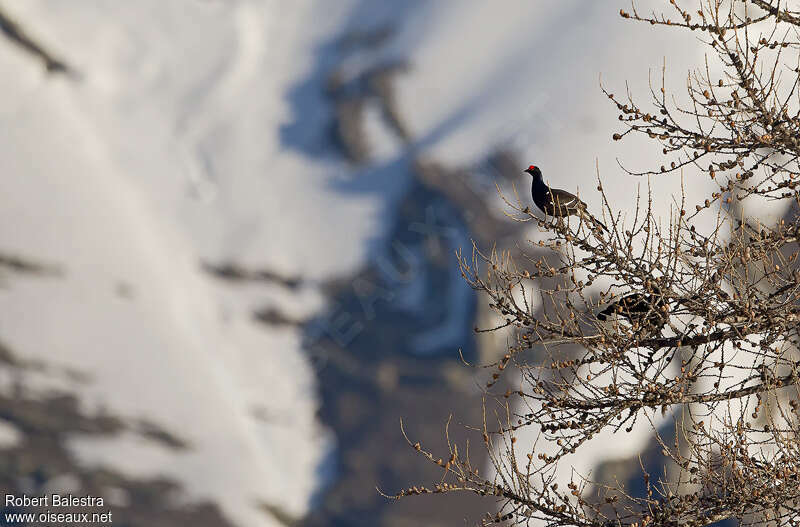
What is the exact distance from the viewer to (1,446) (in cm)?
4212

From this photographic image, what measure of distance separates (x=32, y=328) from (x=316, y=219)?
53.9 feet

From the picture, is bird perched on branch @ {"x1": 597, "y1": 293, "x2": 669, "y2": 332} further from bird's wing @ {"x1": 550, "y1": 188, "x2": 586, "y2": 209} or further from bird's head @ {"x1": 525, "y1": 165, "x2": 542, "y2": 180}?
bird's head @ {"x1": 525, "y1": 165, "x2": 542, "y2": 180}

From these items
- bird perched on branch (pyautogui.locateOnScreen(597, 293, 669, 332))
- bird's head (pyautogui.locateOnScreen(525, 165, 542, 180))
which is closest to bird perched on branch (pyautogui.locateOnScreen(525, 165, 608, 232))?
bird's head (pyautogui.locateOnScreen(525, 165, 542, 180))

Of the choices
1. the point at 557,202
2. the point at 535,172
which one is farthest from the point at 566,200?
the point at 535,172

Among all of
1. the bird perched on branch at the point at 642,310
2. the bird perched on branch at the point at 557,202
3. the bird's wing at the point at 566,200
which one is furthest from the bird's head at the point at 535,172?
the bird perched on branch at the point at 642,310

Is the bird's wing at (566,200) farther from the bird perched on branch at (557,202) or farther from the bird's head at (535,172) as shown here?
the bird's head at (535,172)

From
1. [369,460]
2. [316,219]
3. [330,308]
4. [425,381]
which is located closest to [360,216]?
[316,219]

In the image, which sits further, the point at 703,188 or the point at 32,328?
the point at 32,328

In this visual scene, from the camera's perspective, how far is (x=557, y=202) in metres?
8.76

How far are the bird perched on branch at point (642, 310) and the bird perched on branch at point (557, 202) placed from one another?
79cm

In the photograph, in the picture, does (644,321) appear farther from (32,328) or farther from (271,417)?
(32,328)

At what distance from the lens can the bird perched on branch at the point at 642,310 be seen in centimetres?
815

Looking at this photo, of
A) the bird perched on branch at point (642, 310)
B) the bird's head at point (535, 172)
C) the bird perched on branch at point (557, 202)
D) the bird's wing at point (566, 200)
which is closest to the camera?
the bird perched on branch at point (642, 310)

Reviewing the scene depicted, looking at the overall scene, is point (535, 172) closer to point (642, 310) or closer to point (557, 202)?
point (557, 202)
